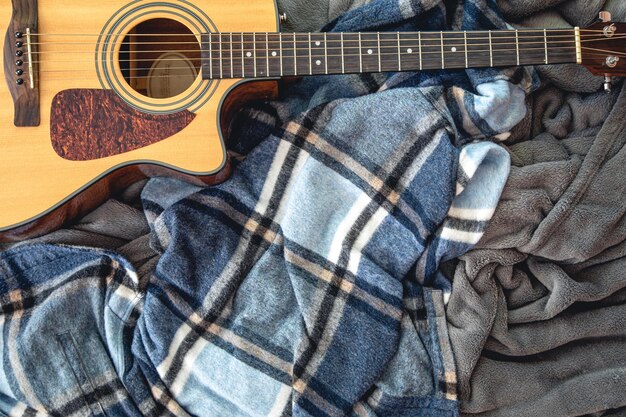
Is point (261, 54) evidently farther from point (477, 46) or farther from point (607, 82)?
point (607, 82)

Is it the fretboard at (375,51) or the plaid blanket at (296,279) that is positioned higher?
the fretboard at (375,51)

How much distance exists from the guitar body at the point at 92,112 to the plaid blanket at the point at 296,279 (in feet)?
0.32

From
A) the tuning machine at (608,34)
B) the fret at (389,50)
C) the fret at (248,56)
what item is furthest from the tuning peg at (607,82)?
the fret at (248,56)

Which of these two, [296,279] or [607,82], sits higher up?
[607,82]

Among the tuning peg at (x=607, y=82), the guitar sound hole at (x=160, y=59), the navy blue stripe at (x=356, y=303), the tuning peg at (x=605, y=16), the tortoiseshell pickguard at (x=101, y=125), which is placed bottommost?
the navy blue stripe at (x=356, y=303)

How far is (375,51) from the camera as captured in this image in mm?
994

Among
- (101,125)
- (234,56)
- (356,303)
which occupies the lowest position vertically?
(356,303)

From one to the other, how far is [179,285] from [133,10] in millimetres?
461

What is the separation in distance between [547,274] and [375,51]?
0.48 metres

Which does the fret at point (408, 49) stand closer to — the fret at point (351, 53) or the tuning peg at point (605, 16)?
the fret at point (351, 53)

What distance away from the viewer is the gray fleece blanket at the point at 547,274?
1000 mm

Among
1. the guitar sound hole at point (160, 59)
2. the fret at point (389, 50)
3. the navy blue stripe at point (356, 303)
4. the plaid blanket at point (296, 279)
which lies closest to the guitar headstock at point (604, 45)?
the plaid blanket at point (296, 279)

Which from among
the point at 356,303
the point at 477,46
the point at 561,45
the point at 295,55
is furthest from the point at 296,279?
the point at 561,45

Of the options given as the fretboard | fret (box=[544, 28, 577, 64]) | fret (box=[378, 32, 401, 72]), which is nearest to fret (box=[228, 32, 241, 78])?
the fretboard
